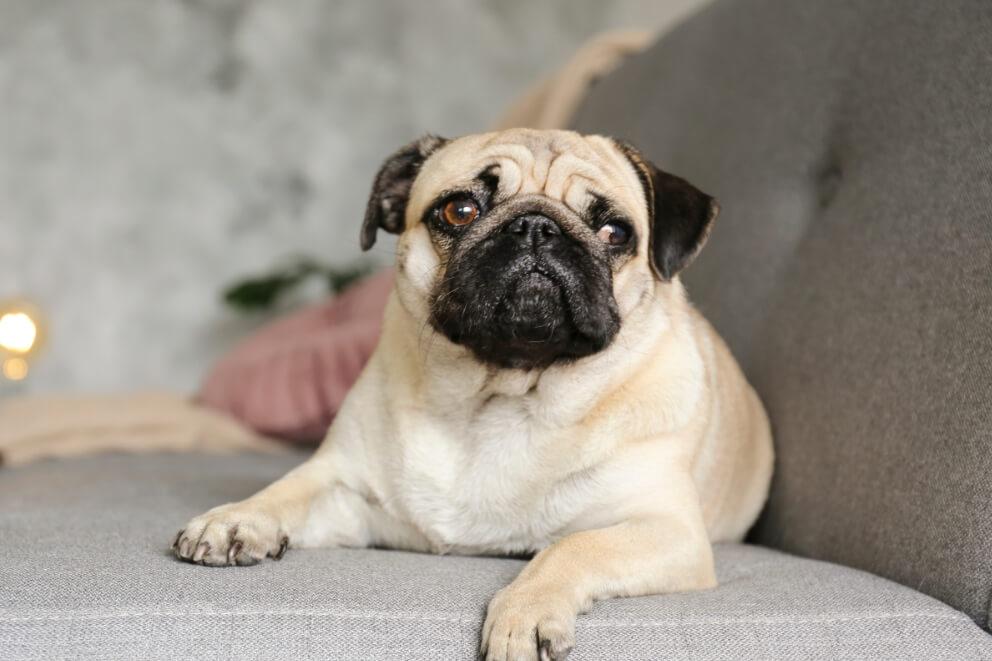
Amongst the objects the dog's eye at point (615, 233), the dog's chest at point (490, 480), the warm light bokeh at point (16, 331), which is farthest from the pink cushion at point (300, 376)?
the dog's eye at point (615, 233)

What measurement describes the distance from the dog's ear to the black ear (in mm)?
538

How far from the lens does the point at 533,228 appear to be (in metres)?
1.85

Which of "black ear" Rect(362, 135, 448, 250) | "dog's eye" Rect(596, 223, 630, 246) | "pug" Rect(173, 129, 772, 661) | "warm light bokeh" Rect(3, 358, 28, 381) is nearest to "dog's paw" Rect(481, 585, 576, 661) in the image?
"pug" Rect(173, 129, 772, 661)

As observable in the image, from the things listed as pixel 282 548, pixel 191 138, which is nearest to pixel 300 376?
pixel 282 548

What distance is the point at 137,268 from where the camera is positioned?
563 centimetres

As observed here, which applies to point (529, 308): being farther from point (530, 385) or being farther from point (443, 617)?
point (443, 617)

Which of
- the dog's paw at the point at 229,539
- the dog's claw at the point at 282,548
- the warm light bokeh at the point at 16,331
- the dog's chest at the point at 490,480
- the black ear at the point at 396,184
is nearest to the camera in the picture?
the dog's paw at the point at 229,539

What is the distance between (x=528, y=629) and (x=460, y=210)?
3.00 feet

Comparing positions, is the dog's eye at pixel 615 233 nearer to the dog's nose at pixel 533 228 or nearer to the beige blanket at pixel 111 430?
the dog's nose at pixel 533 228

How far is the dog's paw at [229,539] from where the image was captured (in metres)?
1.64

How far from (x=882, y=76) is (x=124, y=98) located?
446 cm

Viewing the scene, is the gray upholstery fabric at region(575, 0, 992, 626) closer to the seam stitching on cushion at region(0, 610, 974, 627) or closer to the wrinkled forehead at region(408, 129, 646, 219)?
the seam stitching on cushion at region(0, 610, 974, 627)

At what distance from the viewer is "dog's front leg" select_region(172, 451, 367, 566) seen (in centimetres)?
166

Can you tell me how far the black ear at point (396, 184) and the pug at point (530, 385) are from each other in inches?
0.4
